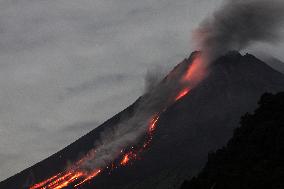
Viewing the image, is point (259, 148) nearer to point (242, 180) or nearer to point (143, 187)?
point (242, 180)

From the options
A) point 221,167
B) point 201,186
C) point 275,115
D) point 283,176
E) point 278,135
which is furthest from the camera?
point 275,115

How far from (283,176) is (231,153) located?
22.0 m

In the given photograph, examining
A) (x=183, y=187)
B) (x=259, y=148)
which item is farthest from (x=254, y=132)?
(x=183, y=187)

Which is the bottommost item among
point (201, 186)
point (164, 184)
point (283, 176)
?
point (283, 176)

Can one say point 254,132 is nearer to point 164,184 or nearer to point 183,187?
point 183,187

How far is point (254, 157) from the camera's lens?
73.1 metres

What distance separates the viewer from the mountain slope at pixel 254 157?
60312 millimetres

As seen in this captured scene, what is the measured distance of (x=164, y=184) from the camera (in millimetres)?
189875

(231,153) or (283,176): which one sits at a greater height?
(231,153)

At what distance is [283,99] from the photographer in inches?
3386

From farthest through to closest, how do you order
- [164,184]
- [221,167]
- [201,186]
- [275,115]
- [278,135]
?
1. [164,184]
2. [275,115]
3. [278,135]
4. [221,167]
5. [201,186]

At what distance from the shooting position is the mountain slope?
60.3m

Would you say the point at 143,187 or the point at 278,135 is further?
the point at 143,187

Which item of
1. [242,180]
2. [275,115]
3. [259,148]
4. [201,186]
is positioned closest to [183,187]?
[201,186]
